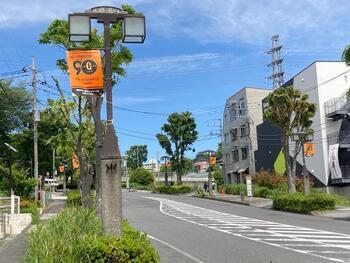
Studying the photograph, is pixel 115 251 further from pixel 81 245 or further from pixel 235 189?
pixel 235 189

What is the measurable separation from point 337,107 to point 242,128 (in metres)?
25.0

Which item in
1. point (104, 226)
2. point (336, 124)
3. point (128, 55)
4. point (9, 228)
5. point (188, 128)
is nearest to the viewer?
point (104, 226)

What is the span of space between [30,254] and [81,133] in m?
10.6

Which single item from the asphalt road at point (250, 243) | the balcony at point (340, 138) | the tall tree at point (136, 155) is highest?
the tall tree at point (136, 155)

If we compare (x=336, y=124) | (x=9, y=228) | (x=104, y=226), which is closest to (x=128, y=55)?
(x=9, y=228)

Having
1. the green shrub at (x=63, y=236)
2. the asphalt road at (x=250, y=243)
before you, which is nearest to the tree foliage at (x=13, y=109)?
the asphalt road at (x=250, y=243)

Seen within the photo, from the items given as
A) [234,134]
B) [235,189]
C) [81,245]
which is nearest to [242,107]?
[234,134]

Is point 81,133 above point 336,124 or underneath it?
underneath

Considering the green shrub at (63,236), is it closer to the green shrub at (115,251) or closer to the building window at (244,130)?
the green shrub at (115,251)

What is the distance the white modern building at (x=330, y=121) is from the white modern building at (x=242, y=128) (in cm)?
1807

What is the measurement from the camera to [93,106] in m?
12.4

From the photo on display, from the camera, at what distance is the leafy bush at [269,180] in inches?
2061

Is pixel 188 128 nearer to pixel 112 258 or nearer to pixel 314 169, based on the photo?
pixel 314 169

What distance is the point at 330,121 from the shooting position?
163ft
